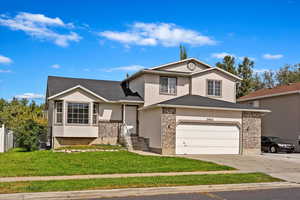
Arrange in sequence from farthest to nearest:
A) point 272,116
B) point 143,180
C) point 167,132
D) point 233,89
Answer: point 272,116
point 233,89
point 167,132
point 143,180

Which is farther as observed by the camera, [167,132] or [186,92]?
[186,92]

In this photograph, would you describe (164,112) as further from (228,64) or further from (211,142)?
(228,64)

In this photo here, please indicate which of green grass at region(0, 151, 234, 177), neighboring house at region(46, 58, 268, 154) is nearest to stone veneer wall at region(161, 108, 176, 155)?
neighboring house at region(46, 58, 268, 154)

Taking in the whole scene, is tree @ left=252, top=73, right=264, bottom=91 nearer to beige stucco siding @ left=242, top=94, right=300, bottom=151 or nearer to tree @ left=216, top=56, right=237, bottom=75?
tree @ left=216, top=56, right=237, bottom=75

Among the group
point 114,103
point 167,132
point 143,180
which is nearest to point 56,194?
point 143,180

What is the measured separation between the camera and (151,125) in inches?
890

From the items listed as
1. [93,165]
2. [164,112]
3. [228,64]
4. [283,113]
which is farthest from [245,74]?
[93,165]

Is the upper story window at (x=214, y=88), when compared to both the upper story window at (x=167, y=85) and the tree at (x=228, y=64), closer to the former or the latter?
the upper story window at (x=167, y=85)

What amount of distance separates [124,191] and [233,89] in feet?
61.1

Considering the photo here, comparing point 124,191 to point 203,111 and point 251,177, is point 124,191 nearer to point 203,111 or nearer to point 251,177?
point 251,177

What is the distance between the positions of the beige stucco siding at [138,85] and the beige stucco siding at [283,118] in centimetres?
1238

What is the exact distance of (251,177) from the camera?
12.6 m

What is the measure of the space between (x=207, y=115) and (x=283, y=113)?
34.1 feet

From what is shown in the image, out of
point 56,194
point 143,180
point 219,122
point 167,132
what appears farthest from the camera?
point 219,122
